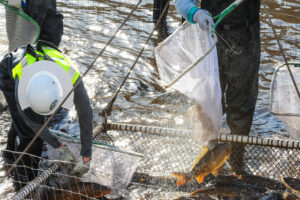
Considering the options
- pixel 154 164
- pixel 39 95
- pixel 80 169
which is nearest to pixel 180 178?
pixel 154 164

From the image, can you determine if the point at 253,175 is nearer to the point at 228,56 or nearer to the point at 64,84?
the point at 228,56

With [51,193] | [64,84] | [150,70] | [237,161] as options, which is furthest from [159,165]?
[150,70]

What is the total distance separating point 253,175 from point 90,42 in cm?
428

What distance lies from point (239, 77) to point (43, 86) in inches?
68.6

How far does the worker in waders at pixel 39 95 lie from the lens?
2973 mm

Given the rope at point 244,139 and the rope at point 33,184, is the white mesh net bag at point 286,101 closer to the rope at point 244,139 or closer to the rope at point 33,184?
the rope at point 244,139

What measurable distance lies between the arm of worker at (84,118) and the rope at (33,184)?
268mm

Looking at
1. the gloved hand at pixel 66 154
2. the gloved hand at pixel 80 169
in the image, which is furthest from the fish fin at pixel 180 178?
the gloved hand at pixel 66 154

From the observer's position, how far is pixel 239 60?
143 inches

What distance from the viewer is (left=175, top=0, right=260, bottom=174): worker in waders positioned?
3.51 meters

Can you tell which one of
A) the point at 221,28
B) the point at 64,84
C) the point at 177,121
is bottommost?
the point at 177,121

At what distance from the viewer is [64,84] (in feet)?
9.96

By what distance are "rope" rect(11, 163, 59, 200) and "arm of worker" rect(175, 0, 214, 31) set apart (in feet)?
5.38

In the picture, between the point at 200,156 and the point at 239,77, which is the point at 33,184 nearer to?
the point at 200,156
